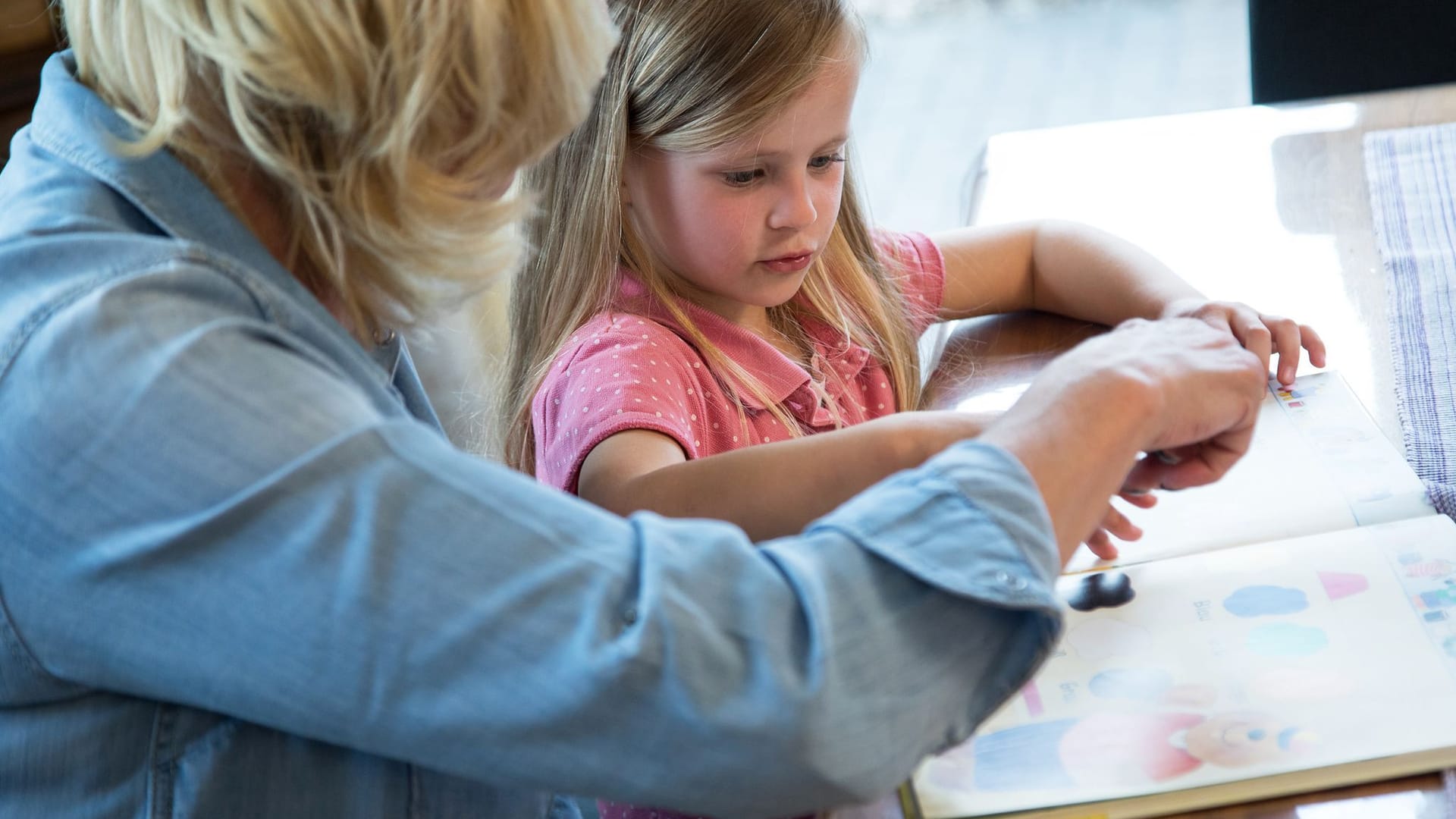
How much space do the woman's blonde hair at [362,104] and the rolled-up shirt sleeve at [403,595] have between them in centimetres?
9

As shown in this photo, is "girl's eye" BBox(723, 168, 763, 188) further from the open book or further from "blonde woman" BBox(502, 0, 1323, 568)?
the open book

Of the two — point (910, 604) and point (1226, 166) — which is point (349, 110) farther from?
point (1226, 166)

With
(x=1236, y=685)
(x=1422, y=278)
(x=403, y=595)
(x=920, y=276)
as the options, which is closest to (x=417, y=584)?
(x=403, y=595)

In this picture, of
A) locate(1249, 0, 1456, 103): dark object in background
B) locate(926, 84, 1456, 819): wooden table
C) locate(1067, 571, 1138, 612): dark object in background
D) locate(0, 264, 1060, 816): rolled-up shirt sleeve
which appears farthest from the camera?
locate(1249, 0, 1456, 103): dark object in background

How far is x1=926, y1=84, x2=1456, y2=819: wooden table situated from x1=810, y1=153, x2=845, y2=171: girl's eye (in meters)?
0.22

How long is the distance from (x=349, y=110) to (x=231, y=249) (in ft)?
0.28

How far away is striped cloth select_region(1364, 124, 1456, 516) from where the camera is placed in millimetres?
955

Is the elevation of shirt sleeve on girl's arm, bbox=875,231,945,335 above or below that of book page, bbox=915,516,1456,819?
below

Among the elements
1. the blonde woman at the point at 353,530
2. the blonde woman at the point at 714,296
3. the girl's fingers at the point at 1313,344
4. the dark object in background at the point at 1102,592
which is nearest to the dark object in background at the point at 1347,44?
the blonde woman at the point at 714,296


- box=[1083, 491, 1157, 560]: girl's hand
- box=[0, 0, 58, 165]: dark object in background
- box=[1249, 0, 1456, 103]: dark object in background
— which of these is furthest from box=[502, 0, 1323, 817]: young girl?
box=[0, 0, 58, 165]: dark object in background

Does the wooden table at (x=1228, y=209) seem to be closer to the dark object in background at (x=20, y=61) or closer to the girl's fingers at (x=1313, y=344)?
the girl's fingers at (x=1313, y=344)

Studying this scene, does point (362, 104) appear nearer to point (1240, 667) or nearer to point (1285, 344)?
point (1240, 667)

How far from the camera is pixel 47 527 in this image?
1.67ft

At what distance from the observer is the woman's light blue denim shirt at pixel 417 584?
1.60 feet
